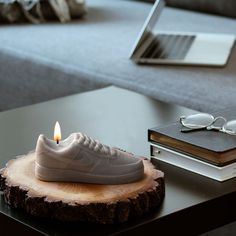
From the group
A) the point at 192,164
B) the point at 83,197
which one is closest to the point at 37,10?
the point at 192,164

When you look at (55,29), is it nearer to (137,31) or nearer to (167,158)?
(137,31)

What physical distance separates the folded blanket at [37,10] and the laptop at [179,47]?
398 mm

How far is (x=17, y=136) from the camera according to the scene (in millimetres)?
1440

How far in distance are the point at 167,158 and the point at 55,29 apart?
117cm

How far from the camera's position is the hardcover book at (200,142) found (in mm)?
1189

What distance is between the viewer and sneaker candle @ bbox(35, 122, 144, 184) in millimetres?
1120

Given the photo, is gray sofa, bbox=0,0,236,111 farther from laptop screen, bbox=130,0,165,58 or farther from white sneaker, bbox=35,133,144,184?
white sneaker, bbox=35,133,144,184

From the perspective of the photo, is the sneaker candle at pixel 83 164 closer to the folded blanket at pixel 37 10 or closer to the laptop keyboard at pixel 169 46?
the laptop keyboard at pixel 169 46

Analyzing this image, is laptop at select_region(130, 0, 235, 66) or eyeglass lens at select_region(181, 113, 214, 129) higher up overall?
eyeglass lens at select_region(181, 113, 214, 129)

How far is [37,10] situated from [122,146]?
1.18m

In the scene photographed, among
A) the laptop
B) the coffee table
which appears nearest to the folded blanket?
the laptop

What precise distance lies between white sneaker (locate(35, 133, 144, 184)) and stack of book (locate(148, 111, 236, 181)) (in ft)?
0.36

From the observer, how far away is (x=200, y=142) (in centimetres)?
122

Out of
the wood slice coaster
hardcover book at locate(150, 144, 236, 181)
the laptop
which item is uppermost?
the wood slice coaster
